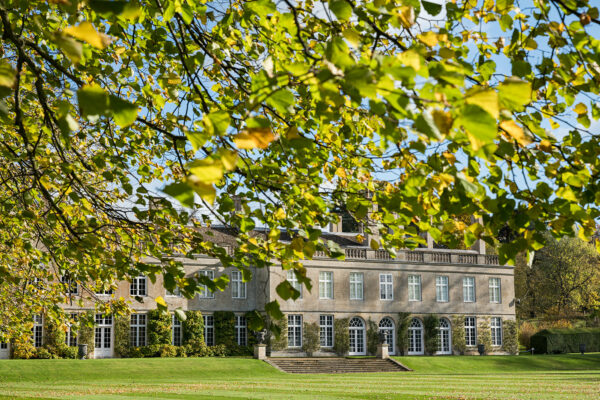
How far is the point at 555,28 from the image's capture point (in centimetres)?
373

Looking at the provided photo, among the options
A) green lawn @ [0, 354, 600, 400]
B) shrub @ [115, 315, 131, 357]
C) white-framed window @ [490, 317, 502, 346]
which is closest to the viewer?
green lawn @ [0, 354, 600, 400]

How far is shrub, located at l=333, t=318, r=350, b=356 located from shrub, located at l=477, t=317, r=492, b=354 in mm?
8633

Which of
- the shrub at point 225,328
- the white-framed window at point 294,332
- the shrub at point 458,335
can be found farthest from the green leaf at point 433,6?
the shrub at point 458,335

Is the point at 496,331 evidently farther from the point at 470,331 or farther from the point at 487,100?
the point at 487,100

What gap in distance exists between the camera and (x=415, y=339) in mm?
37688

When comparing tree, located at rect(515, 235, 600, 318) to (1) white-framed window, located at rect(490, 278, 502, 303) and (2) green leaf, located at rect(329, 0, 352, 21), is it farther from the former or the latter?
(2) green leaf, located at rect(329, 0, 352, 21)

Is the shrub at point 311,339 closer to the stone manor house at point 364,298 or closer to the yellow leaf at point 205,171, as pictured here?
the stone manor house at point 364,298

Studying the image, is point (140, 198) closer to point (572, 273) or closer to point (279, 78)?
point (279, 78)

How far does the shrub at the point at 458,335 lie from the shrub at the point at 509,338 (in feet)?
9.67

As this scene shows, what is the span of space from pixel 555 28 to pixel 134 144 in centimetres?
478

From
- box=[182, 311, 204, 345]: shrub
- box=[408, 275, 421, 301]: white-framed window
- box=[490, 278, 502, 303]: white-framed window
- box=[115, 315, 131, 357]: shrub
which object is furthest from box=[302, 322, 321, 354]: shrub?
box=[490, 278, 502, 303]: white-framed window

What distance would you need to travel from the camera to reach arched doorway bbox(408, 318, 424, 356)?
37.5 m

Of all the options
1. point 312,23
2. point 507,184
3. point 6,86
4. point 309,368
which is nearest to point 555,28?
point 507,184

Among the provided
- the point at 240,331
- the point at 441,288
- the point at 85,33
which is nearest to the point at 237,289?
the point at 240,331
